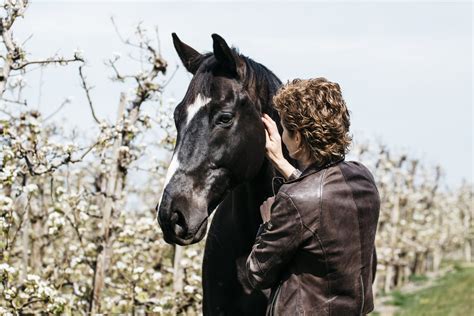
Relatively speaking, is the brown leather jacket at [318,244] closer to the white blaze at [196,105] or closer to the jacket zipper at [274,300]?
the jacket zipper at [274,300]

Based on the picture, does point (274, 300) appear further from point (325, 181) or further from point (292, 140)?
point (292, 140)

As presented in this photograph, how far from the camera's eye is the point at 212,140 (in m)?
3.87

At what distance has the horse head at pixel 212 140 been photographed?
3.66 metres

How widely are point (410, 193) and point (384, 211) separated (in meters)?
2.74

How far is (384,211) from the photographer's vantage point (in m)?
25.0

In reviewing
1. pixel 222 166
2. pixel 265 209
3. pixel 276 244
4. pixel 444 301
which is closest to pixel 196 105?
pixel 222 166

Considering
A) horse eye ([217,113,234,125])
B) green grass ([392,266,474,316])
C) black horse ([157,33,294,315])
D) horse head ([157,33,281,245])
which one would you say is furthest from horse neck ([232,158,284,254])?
green grass ([392,266,474,316])

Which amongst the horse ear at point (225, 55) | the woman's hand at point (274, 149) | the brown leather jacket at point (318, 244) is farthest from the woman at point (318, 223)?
the horse ear at point (225, 55)

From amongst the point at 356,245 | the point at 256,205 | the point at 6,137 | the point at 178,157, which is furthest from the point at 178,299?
the point at 356,245

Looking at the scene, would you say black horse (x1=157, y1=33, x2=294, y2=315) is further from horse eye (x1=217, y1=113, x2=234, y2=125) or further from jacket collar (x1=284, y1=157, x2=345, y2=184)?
jacket collar (x1=284, y1=157, x2=345, y2=184)

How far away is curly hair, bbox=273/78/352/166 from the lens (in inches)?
130

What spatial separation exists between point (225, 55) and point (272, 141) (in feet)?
1.66

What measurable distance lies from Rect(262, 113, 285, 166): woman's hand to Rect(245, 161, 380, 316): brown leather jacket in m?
0.47

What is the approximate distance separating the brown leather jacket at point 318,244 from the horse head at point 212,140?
1.57ft
